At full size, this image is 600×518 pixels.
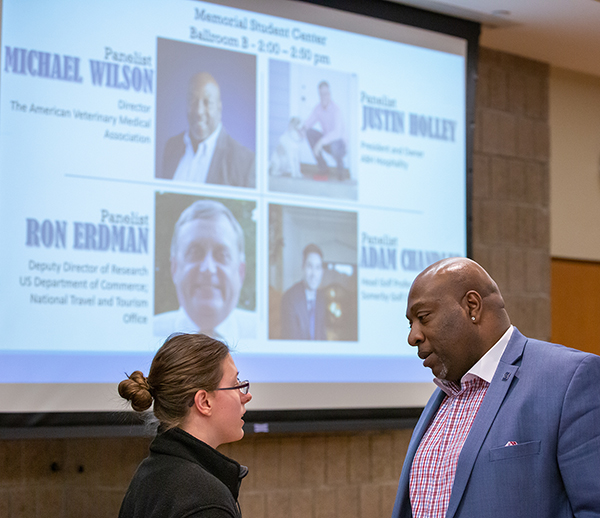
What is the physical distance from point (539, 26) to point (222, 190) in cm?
223

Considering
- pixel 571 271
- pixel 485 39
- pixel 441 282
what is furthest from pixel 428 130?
pixel 441 282

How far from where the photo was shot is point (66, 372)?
2926 millimetres

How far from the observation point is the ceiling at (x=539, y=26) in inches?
157

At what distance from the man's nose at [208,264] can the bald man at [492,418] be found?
1.61m

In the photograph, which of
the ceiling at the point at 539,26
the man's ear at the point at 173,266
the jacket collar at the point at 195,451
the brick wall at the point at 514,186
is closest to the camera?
the jacket collar at the point at 195,451

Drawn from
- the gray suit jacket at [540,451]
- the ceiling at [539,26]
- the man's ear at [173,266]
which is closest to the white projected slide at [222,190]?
the man's ear at [173,266]

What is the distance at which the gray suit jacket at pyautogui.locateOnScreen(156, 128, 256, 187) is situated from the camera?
3.25 m

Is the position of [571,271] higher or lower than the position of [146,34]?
lower

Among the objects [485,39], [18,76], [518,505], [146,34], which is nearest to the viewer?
[518,505]

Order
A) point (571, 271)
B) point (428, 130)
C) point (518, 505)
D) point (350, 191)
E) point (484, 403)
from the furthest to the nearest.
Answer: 1. point (571, 271)
2. point (428, 130)
3. point (350, 191)
4. point (484, 403)
5. point (518, 505)

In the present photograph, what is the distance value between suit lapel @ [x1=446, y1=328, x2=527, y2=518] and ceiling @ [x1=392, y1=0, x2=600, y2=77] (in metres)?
2.78

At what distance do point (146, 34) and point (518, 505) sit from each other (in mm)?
2560

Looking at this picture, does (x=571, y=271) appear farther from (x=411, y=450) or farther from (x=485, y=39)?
(x=411, y=450)

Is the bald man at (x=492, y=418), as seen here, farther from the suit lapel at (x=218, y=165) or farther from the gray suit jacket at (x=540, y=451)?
the suit lapel at (x=218, y=165)
